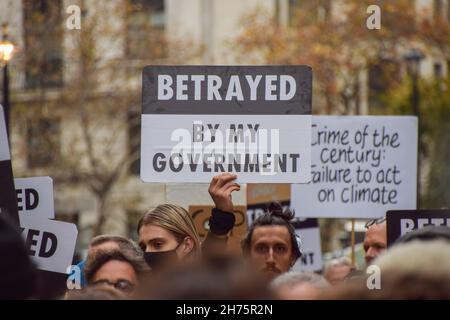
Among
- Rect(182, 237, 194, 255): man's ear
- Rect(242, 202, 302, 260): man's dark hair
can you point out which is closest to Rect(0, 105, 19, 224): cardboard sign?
Rect(182, 237, 194, 255): man's ear

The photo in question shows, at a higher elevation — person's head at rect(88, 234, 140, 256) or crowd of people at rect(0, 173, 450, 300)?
person's head at rect(88, 234, 140, 256)

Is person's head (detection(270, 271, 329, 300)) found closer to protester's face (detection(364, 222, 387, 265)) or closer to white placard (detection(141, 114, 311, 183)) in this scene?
white placard (detection(141, 114, 311, 183))

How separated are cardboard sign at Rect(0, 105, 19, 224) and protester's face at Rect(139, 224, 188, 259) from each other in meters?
0.63

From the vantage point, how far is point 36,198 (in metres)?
6.50

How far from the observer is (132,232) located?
3312 cm

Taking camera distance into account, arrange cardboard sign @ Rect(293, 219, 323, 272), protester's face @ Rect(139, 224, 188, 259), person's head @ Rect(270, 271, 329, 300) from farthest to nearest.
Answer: cardboard sign @ Rect(293, 219, 323, 272) → protester's face @ Rect(139, 224, 188, 259) → person's head @ Rect(270, 271, 329, 300)

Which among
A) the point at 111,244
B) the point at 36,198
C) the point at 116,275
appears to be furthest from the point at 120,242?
the point at 36,198

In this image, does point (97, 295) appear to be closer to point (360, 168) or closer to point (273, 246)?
point (273, 246)

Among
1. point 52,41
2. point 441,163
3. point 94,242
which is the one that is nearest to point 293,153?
point 94,242

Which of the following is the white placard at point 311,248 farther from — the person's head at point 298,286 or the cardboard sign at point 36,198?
the person's head at point 298,286

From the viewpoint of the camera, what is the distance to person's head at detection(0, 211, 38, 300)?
322cm

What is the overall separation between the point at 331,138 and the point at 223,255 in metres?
5.37
